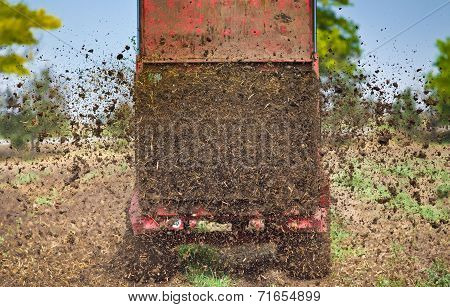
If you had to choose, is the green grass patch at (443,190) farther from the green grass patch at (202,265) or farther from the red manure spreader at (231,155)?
the green grass patch at (202,265)

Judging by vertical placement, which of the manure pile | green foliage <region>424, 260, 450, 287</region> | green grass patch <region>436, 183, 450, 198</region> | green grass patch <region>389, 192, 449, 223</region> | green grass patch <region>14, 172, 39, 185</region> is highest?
the manure pile

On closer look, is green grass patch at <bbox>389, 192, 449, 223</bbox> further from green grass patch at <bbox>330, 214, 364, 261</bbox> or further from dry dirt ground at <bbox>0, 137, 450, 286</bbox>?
green grass patch at <bbox>330, 214, 364, 261</bbox>

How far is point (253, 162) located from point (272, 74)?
3.17ft

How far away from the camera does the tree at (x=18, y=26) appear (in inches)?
558

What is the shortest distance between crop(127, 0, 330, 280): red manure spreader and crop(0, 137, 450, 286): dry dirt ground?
1.90 feet

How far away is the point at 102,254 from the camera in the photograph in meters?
7.77

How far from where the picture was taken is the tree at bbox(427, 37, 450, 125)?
19969mm

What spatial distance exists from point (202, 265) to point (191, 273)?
0.71 feet

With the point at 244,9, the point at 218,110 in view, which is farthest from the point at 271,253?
the point at 244,9

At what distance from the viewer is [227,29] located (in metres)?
6.93

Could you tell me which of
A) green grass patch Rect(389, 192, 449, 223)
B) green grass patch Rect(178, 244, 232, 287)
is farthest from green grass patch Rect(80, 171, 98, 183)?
green grass patch Rect(389, 192, 449, 223)

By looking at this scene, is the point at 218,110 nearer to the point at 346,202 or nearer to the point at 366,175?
the point at 346,202

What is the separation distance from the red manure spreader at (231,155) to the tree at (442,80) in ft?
46.8

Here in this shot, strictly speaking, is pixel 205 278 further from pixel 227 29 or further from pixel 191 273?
pixel 227 29
